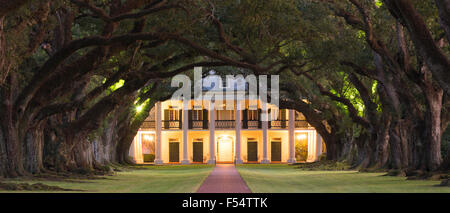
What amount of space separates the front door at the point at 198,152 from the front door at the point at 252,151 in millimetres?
4575

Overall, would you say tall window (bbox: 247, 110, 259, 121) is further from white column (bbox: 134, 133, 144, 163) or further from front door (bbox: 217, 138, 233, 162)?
white column (bbox: 134, 133, 144, 163)

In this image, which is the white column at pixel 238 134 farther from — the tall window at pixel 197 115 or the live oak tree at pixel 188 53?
the live oak tree at pixel 188 53

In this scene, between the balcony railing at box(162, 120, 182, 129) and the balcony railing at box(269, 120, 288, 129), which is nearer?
the balcony railing at box(269, 120, 288, 129)

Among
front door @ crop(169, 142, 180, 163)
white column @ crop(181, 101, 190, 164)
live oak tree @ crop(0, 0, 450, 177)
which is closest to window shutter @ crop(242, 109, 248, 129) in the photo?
white column @ crop(181, 101, 190, 164)

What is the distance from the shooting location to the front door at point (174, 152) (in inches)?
2687

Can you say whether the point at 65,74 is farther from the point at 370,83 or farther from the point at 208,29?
the point at 370,83

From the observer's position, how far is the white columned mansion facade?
221 ft

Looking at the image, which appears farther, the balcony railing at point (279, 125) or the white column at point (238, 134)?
the balcony railing at point (279, 125)

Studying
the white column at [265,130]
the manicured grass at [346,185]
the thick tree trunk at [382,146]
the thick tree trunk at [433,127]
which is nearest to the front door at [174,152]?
the white column at [265,130]

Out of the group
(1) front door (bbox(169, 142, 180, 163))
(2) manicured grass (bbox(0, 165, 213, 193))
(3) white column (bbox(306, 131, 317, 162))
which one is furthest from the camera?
(1) front door (bbox(169, 142, 180, 163))

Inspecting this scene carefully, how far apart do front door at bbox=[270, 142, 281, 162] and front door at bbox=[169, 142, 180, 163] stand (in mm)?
9077

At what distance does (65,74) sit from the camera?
2202 centimetres

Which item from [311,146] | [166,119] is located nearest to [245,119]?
[311,146]

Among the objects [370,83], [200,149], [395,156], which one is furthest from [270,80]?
[200,149]
